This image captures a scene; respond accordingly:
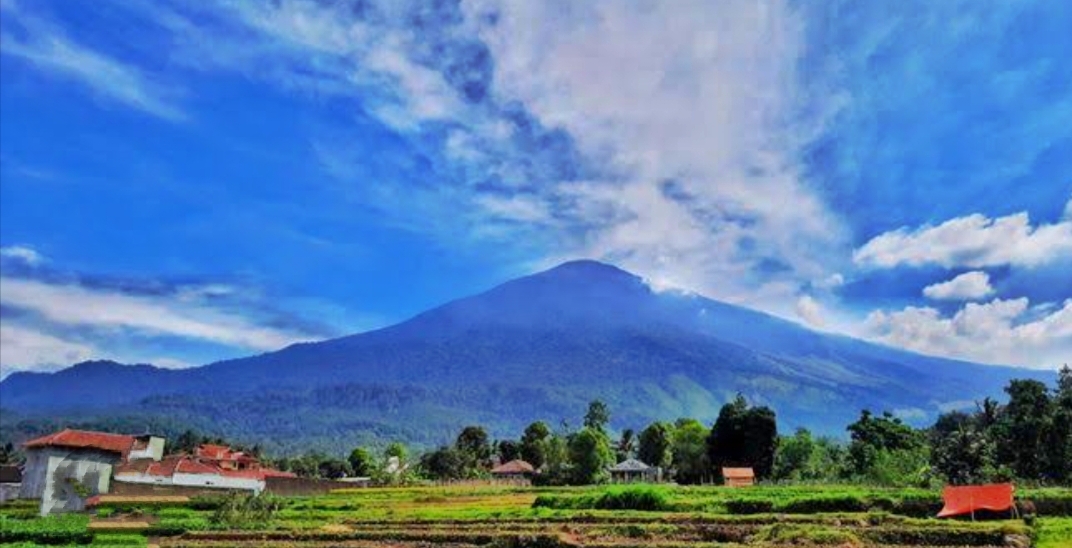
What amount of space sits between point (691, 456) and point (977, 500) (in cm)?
4463

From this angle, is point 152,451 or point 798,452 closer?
point 152,451

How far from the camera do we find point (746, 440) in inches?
2618

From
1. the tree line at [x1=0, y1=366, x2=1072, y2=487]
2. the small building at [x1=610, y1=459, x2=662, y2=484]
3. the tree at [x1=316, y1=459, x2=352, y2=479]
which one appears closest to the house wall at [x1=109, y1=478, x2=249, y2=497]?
the tree line at [x1=0, y1=366, x2=1072, y2=487]

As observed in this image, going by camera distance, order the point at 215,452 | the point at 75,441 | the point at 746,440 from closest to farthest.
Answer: the point at 75,441 < the point at 746,440 < the point at 215,452

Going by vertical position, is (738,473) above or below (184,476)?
above

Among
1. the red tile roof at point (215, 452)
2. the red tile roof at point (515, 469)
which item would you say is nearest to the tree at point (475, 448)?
the red tile roof at point (515, 469)

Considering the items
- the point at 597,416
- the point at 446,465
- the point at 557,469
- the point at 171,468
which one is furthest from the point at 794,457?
the point at 171,468

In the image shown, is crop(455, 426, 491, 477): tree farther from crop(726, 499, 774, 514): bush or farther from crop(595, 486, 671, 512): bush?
crop(726, 499, 774, 514): bush

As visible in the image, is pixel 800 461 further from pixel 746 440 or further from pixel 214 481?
pixel 214 481

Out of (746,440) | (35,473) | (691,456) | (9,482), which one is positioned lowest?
(9,482)

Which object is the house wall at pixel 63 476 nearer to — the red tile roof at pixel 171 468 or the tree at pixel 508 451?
the red tile roof at pixel 171 468

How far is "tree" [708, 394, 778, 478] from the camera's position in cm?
6607

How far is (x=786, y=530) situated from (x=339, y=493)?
128 feet

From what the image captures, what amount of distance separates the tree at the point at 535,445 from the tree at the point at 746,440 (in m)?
28.6
